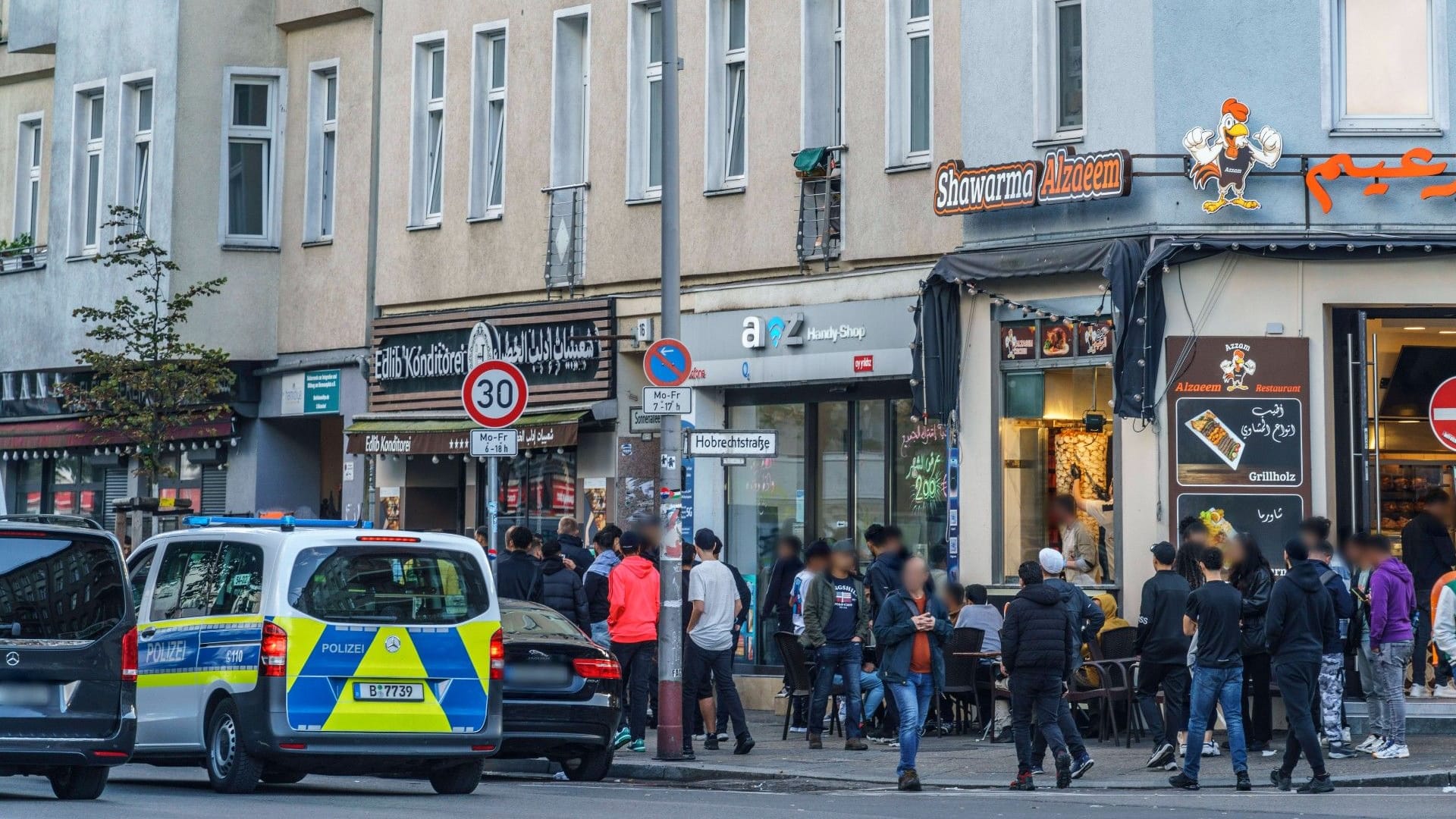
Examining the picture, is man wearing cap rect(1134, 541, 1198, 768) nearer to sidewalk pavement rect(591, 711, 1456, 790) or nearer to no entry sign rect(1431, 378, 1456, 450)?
sidewalk pavement rect(591, 711, 1456, 790)

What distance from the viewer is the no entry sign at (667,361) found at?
18656 millimetres

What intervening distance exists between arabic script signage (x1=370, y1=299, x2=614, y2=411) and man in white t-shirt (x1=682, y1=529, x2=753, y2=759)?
564cm

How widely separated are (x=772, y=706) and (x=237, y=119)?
476 inches

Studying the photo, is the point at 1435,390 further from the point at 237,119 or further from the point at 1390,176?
the point at 237,119

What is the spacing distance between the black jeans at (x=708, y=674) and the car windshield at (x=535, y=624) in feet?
5.45

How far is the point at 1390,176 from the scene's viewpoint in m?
20.2

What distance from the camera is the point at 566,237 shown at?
27.1 metres

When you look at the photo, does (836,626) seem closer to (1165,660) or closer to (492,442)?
(1165,660)

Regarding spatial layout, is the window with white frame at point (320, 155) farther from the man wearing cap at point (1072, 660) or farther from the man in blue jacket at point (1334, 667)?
the man in blue jacket at point (1334, 667)

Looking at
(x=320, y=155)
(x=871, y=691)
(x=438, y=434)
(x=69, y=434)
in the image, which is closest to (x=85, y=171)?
(x=69, y=434)

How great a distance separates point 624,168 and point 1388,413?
9573 mm

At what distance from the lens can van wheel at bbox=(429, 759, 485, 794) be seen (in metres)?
16.1

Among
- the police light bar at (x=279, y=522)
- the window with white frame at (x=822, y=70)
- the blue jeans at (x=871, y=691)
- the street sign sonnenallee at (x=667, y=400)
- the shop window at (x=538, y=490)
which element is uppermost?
the window with white frame at (x=822, y=70)

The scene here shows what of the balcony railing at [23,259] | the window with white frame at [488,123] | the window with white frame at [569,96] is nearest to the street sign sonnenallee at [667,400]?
the window with white frame at [569,96]
